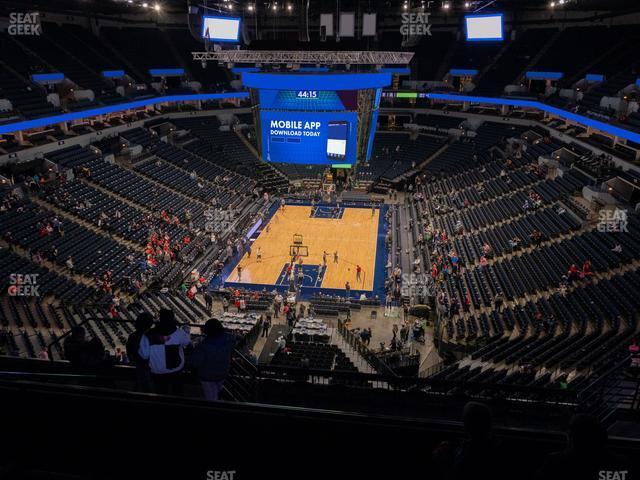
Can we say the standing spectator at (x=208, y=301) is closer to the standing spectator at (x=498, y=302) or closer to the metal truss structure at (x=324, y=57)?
the metal truss structure at (x=324, y=57)

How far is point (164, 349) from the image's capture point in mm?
5172

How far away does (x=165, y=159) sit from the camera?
3712 cm

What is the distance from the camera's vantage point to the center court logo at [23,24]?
3394cm

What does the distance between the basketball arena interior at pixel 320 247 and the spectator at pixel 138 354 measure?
0.08 feet

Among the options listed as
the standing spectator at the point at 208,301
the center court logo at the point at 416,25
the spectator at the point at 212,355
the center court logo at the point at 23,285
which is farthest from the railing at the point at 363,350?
the center court logo at the point at 416,25

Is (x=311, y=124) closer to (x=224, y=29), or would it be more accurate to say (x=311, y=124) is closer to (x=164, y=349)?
(x=224, y=29)

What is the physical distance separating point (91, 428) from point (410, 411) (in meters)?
4.14

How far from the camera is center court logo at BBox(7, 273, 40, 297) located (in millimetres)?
18109

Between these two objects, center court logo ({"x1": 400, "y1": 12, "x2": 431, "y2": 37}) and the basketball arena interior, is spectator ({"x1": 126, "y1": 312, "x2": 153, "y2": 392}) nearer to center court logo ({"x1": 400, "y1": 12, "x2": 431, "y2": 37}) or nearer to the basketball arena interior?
the basketball arena interior

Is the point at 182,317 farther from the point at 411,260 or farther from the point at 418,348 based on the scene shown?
the point at 411,260

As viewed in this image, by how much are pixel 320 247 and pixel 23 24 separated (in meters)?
28.2

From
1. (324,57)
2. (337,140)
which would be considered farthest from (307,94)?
(337,140)

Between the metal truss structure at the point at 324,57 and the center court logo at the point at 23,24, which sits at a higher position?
the center court logo at the point at 23,24

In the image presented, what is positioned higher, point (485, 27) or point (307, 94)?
point (485, 27)
